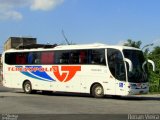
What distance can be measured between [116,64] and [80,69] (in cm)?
281

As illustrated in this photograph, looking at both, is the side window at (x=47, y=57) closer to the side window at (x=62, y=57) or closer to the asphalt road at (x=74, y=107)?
the side window at (x=62, y=57)

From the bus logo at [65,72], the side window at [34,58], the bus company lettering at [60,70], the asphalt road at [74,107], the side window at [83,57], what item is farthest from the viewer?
the side window at [34,58]

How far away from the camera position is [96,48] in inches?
1075

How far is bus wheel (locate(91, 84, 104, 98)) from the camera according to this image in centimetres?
2722

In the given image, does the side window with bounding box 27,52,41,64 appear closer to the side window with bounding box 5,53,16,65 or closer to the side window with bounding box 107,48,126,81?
the side window with bounding box 5,53,16,65

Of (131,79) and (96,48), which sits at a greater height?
(96,48)

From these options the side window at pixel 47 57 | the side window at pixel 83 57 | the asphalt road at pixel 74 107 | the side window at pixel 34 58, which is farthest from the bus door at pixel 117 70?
the side window at pixel 34 58

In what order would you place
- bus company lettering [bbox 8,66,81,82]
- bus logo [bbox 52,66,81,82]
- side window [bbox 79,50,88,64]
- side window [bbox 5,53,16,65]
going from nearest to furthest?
side window [bbox 79,50,88,64], bus logo [bbox 52,66,81,82], bus company lettering [bbox 8,66,81,82], side window [bbox 5,53,16,65]

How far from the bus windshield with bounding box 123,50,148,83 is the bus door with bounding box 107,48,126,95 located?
0.35 metres

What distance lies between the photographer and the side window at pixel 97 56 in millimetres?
26814

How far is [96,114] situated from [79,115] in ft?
2.33

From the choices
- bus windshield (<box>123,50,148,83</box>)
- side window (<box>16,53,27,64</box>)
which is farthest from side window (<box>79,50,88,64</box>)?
side window (<box>16,53,27,64</box>)

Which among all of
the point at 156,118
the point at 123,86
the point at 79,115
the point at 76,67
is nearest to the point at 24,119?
the point at 79,115

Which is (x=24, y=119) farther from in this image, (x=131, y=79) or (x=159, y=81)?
(x=159, y=81)
